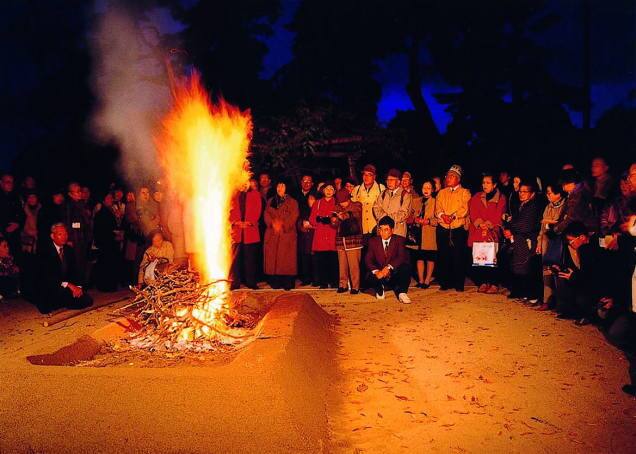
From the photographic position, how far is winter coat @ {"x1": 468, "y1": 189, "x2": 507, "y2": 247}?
9227 millimetres

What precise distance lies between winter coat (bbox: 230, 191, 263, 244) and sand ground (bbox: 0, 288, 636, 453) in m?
4.33

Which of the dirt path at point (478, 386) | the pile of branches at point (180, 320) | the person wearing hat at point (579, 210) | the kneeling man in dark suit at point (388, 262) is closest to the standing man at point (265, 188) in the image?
the kneeling man in dark suit at point (388, 262)

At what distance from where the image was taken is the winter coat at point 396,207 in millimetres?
9426

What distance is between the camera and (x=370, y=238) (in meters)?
9.37

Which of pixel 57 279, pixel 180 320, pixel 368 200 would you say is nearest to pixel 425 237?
pixel 368 200

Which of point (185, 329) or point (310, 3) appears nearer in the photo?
point (185, 329)

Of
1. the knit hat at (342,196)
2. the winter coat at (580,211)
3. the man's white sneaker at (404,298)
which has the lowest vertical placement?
the man's white sneaker at (404,298)

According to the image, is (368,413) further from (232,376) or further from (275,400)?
(232,376)

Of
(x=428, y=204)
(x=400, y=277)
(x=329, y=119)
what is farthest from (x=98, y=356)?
(x=329, y=119)

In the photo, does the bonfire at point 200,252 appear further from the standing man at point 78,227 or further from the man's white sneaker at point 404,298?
the man's white sneaker at point 404,298

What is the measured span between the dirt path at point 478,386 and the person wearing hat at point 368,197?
101 inches

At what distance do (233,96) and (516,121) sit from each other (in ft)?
26.5

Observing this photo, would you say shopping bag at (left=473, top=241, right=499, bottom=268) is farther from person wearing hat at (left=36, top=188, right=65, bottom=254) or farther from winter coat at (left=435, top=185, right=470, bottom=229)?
person wearing hat at (left=36, top=188, right=65, bottom=254)

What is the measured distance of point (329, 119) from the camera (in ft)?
38.9
